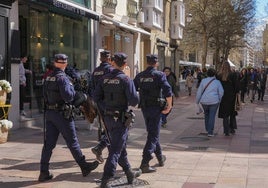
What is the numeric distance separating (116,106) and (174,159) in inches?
113

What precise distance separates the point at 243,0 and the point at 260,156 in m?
35.3

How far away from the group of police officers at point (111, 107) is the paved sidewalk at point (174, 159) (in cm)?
32

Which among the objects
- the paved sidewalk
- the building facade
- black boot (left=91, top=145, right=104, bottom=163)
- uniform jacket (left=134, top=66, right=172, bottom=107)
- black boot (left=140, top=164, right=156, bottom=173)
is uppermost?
the building facade

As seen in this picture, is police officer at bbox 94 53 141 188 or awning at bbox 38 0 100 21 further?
Answer: awning at bbox 38 0 100 21

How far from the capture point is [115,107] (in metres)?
6.79

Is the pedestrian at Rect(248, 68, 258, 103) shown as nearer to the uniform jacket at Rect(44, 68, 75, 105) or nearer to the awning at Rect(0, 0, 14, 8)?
the awning at Rect(0, 0, 14, 8)

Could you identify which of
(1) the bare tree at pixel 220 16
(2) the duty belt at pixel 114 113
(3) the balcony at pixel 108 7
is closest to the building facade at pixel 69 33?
(3) the balcony at pixel 108 7

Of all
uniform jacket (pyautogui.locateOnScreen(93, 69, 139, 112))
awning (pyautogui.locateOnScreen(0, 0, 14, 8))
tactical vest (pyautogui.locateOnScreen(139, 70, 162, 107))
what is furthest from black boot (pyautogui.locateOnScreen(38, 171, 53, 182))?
awning (pyautogui.locateOnScreen(0, 0, 14, 8))

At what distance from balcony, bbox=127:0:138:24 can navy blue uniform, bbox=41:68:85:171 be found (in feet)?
56.3

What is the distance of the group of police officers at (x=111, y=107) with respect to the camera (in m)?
6.75

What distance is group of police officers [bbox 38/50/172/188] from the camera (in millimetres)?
6746

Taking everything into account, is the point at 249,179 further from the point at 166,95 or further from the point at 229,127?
the point at 229,127

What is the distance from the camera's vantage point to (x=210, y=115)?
40.3 feet

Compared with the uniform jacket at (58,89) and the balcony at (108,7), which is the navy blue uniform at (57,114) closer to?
the uniform jacket at (58,89)
